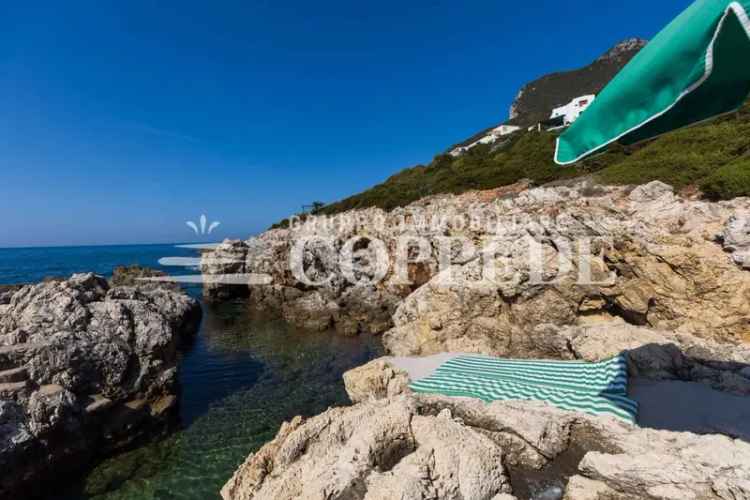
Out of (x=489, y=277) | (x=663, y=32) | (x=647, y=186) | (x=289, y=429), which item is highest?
(x=647, y=186)

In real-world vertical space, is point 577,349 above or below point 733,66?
below

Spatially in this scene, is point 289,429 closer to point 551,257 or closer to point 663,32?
point 663,32

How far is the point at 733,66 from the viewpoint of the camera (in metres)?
1.94

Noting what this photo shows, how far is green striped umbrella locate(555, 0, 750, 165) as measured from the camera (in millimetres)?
1769

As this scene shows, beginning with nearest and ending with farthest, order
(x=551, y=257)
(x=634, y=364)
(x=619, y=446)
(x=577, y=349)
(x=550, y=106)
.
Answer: (x=619, y=446)
(x=634, y=364)
(x=577, y=349)
(x=551, y=257)
(x=550, y=106)

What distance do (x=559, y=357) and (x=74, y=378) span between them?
11.1 m

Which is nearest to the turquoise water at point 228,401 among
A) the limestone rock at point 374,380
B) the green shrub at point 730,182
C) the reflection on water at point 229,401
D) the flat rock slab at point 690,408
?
the reflection on water at point 229,401

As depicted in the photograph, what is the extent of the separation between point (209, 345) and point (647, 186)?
21688mm

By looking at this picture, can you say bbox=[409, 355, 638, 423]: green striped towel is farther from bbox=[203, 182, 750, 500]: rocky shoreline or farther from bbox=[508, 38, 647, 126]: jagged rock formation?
bbox=[508, 38, 647, 126]: jagged rock formation

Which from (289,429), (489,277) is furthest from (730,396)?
(289,429)

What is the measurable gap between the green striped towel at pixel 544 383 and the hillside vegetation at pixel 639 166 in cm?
829

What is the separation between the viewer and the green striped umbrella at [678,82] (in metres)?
1.77

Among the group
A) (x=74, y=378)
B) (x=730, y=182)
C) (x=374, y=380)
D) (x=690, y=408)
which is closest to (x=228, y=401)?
(x=74, y=378)

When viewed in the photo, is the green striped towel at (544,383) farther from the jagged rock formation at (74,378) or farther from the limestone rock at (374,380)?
the jagged rock formation at (74,378)
